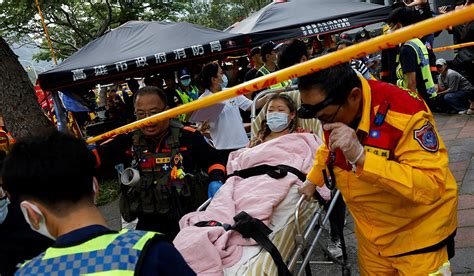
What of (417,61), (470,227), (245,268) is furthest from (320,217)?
(417,61)

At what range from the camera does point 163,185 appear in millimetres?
2549

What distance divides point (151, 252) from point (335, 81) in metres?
0.96

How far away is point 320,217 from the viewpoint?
251 cm

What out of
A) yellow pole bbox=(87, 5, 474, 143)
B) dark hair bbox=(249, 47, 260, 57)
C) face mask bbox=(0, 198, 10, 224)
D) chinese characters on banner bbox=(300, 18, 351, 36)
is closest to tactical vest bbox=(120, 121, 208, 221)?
face mask bbox=(0, 198, 10, 224)

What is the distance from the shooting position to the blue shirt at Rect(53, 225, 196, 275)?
1109 mm

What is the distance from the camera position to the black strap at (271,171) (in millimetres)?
2687

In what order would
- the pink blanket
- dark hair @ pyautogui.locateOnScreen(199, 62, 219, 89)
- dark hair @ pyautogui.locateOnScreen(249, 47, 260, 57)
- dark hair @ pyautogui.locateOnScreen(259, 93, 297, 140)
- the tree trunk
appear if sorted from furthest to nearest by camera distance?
dark hair @ pyautogui.locateOnScreen(249, 47, 260, 57), the tree trunk, dark hair @ pyautogui.locateOnScreen(199, 62, 219, 89), dark hair @ pyautogui.locateOnScreen(259, 93, 297, 140), the pink blanket

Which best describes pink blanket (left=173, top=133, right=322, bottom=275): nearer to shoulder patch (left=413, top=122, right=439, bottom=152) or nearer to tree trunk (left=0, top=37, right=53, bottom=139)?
shoulder patch (left=413, top=122, right=439, bottom=152)

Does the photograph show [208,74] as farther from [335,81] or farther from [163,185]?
[335,81]

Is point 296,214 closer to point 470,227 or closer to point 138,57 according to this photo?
point 470,227

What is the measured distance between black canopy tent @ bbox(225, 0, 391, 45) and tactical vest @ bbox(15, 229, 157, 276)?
21.6 feet

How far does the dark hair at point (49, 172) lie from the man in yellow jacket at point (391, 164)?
35.4 inches

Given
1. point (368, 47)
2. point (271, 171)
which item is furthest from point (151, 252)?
point (271, 171)

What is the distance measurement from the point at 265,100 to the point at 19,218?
2.37 m
